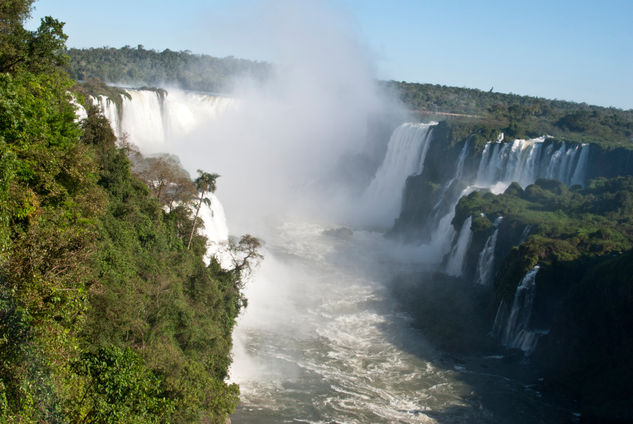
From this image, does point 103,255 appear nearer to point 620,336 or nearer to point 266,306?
point 266,306

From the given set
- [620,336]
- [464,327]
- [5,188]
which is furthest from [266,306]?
[5,188]

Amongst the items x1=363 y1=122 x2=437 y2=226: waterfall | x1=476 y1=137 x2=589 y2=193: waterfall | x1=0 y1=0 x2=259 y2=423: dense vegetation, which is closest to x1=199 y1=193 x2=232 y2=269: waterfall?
x1=0 y1=0 x2=259 y2=423: dense vegetation

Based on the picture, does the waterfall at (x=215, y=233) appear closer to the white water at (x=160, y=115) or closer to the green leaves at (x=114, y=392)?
the white water at (x=160, y=115)

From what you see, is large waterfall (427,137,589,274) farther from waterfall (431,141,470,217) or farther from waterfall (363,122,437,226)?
waterfall (363,122,437,226)

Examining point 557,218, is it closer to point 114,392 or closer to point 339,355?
point 339,355

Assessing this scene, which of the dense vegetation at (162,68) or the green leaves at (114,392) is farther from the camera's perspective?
the dense vegetation at (162,68)

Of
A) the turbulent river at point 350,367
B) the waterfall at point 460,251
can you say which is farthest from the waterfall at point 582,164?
the turbulent river at point 350,367

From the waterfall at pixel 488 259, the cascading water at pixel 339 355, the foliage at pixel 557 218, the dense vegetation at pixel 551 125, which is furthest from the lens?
the dense vegetation at pixel 551 125
